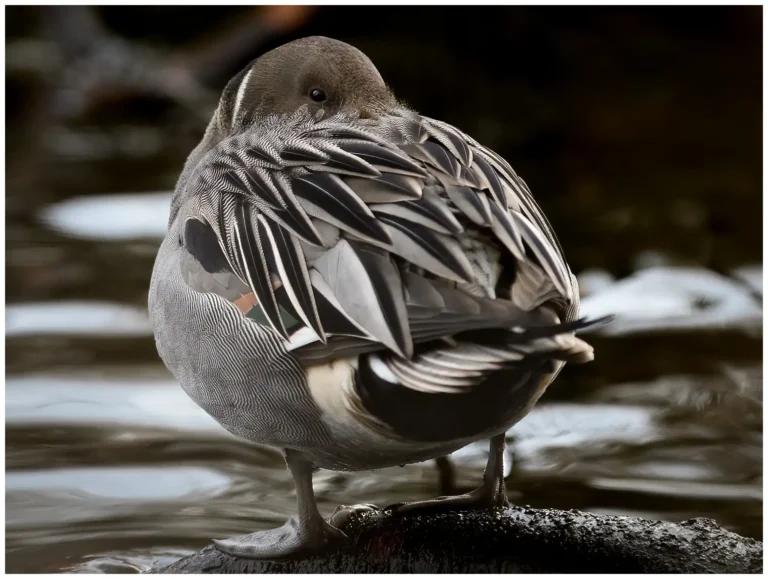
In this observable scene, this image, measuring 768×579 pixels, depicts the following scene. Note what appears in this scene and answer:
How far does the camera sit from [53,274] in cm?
626

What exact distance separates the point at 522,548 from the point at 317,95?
4.78 ft

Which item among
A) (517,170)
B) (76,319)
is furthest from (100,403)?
(517,170)

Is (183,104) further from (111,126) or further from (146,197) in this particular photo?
(146,197)

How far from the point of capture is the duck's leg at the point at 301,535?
2887mm

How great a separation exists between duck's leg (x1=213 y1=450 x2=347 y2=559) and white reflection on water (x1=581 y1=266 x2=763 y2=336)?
9.00 ft

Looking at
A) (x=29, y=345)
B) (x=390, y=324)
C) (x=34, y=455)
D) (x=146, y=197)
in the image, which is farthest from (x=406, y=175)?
(x=146, y=197)

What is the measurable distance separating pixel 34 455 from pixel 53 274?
7.32 ft

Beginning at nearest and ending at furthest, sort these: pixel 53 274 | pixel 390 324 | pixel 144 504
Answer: pixel 390 324 < pixel 144 504 < pixel 53 274

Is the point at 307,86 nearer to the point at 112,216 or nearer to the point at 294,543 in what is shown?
the point at 294,543

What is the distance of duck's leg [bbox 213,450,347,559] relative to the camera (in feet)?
9.47

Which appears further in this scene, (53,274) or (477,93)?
(477,93)

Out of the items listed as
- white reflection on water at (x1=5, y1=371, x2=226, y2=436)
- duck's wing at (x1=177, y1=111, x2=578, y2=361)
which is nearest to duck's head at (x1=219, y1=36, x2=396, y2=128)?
duck's wing at (x1=177, y1=111, x2=578, y2=361)

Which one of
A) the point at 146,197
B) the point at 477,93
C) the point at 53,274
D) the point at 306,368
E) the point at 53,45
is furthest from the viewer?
the point at 53,45

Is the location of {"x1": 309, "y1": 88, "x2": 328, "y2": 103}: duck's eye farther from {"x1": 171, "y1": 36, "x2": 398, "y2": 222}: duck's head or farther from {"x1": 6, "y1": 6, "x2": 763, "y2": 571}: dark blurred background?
{"x1": 6, "y1": 6, "x2": 763, "y2": 571}: dark blurred background
